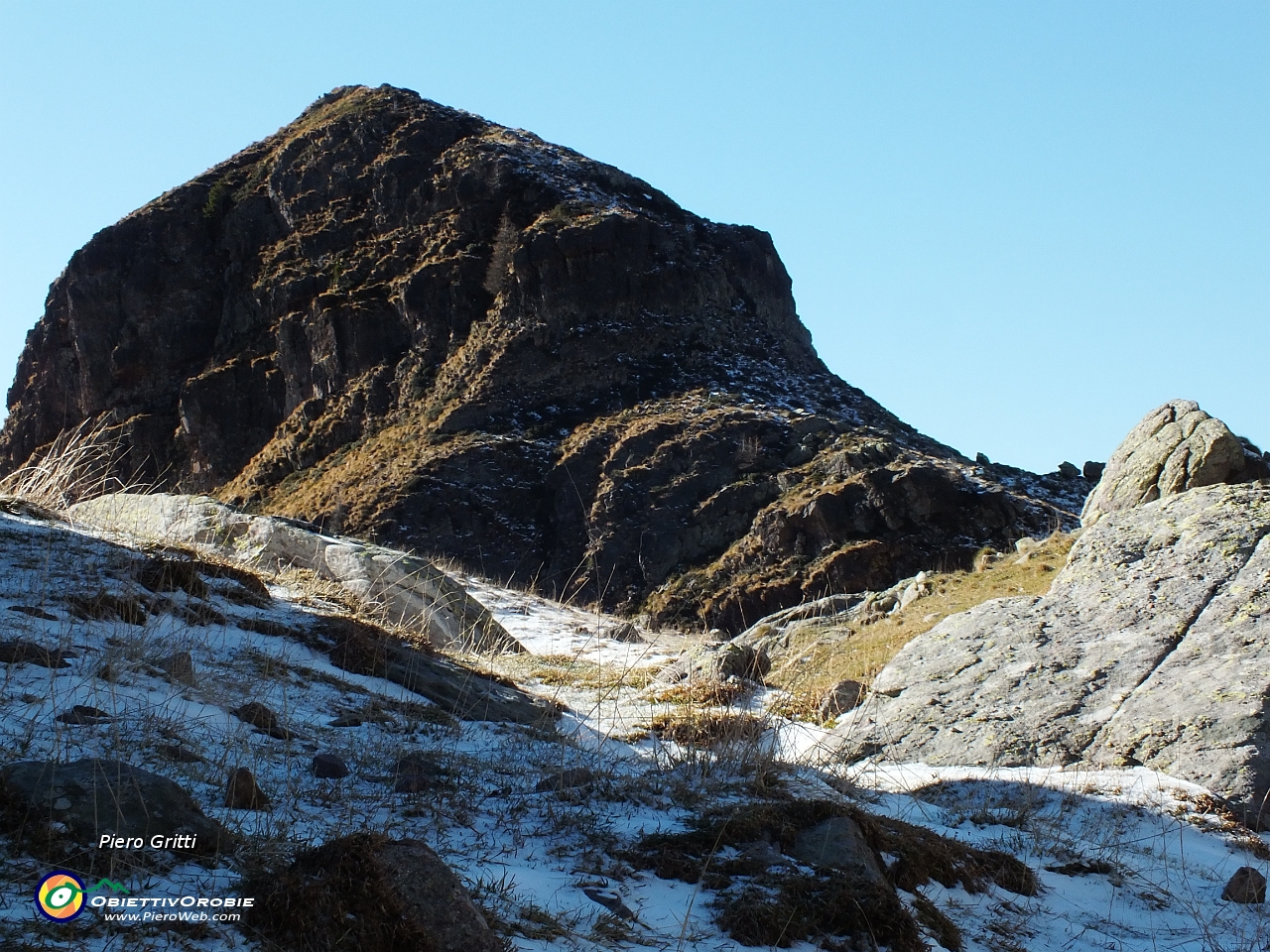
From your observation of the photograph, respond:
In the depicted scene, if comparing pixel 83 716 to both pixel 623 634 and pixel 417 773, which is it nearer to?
pixel 417 773

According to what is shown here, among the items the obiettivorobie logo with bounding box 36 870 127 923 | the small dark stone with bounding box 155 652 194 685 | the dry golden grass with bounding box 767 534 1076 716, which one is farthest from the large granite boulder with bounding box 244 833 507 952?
the dry golden grass with bounding box 767 534 1076 716

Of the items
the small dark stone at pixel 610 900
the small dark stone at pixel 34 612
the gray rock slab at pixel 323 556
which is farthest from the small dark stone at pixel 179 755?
the gray rock slab at pixel 323 556

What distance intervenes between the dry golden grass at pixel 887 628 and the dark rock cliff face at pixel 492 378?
9.40m

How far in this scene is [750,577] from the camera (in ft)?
65.0

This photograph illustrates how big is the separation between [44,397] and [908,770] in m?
30.7

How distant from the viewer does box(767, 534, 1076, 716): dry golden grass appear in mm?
6734

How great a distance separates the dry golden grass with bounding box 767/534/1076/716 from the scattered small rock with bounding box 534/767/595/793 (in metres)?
2.72

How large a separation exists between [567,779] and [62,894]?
61.2 inches

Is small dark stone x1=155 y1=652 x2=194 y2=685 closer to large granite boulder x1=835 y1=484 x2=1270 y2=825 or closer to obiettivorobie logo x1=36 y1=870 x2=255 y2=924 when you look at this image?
obiettivorobie logo x1=36 y1=870 x2=255 y2=924

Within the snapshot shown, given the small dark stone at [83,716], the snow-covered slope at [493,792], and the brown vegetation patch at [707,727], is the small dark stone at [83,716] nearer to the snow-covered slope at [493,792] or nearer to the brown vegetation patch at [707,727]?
the snow-covered slope at [493,792]

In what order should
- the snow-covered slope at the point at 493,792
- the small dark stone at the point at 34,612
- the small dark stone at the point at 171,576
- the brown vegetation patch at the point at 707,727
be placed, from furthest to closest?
the small dark stone at the point at 171,576
the brown vegetation patch at the point at 707,727
the small dark stone at the point at 34,612
the snow-covered slope at the point at 493,792

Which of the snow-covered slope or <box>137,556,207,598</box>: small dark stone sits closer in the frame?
the snow-covered slope

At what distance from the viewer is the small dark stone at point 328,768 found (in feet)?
10.2

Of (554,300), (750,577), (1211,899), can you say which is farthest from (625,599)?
(1211,899)
